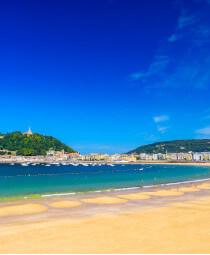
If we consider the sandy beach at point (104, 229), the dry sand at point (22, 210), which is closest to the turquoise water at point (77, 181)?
the dry sand at point (22, 210)

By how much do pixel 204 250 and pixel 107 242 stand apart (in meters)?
4.40

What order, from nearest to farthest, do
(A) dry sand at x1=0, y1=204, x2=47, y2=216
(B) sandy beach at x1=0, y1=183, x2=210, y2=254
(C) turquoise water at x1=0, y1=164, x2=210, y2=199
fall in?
(B) sandy beach at x1=0, y1=183, x2=210, y2=254
(A) dry sand at x1=0, y1=204, x2=47, y2=216
(C) turquoise water at x1=0, y1=164, x2=210, y2=199

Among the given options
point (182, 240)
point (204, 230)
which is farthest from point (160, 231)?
point (204, 230)

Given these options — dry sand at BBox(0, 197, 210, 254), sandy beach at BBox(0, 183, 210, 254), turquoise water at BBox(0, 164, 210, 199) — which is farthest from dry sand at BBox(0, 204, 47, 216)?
turquoise water at BBox(0, 164, 210, 199)

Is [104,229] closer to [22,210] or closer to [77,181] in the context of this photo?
[22,210]

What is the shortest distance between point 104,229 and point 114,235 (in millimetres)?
1179

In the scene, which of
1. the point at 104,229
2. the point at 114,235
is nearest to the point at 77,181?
the point at 104,229

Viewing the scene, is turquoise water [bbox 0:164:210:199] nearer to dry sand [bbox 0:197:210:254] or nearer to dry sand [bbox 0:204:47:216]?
dry sand [bbox 0:204:47:216]

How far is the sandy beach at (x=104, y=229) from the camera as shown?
985 centimetres

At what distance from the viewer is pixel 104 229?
1264 centimetres

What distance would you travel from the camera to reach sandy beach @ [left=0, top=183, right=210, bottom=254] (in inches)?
388

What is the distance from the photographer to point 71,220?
48.9ft

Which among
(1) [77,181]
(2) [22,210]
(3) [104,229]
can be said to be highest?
(3) [104,229]

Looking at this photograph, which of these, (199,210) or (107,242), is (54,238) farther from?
(199,210)
